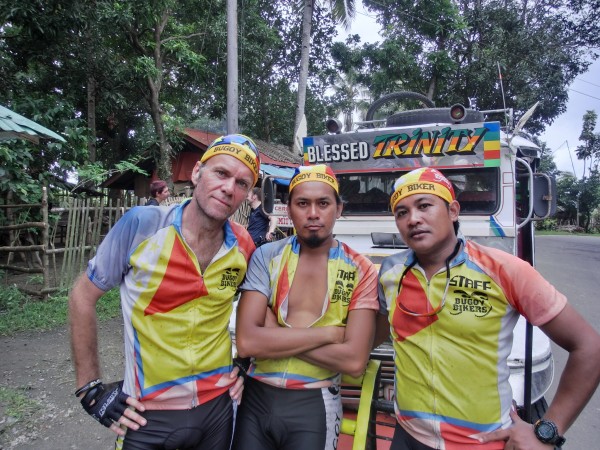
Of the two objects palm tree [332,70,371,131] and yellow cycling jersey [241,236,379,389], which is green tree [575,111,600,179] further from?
yellow cycling jersey [241,236,379,389]

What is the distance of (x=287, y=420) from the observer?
1905 millimetres

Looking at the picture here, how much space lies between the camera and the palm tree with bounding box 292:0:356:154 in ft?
40.6

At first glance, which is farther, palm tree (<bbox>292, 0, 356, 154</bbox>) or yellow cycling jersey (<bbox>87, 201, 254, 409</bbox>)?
palm tree (<bbox>292, 0, 356, 154</bbox>)

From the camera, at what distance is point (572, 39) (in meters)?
16.6

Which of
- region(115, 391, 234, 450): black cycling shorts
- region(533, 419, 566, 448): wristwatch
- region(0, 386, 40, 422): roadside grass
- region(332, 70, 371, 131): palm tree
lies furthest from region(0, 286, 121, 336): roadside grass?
region(332, 70, 371, 131): palm tree

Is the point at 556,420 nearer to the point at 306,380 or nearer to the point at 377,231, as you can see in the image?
the point at 306,380

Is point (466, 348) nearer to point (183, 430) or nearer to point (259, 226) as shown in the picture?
point (183, 430)

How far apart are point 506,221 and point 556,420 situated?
8.56ft

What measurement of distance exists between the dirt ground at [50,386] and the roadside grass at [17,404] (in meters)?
0.03

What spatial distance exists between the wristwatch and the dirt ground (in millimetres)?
3171

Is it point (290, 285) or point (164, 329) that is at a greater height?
point (290, 285)

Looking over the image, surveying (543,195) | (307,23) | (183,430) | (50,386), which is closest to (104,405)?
(183,430)

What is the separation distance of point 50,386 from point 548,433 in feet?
15.1

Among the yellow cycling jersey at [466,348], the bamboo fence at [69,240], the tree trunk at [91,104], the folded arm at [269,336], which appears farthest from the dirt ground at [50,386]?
the tree trunk at [91,104]
